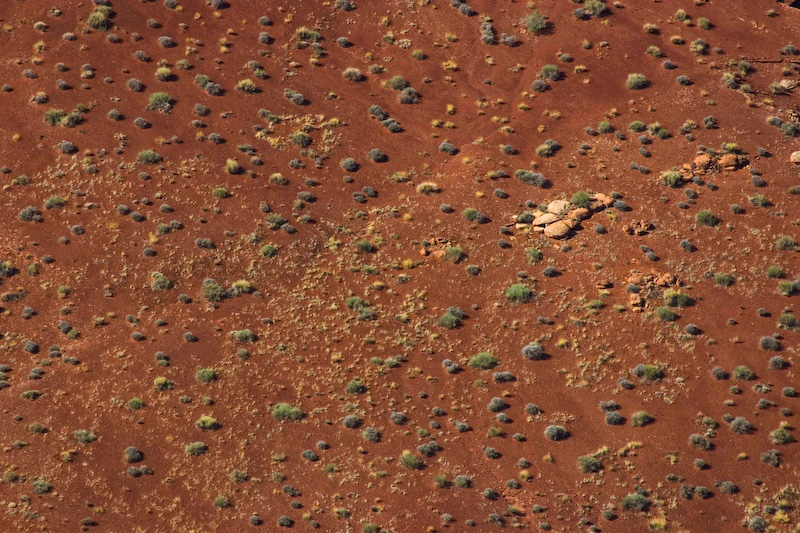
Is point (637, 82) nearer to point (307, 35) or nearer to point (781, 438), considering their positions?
point (307, 35)

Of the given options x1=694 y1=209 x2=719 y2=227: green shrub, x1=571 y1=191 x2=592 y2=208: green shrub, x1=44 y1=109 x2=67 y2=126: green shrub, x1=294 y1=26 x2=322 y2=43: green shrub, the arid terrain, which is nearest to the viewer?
the arid terrain

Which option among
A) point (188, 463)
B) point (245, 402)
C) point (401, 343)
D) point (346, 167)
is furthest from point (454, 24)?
point (188, 463)

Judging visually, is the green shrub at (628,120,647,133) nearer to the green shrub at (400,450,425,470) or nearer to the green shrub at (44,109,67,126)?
the green shrub at (400,450,425,470)

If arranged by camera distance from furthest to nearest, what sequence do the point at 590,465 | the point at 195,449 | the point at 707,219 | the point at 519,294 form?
1. the point at 707,219
2. the point at 519,294
3. the point at 195,449
4. the point at 590,465

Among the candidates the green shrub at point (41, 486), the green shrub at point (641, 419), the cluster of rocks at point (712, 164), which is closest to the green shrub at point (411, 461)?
the green shrub at point (641, 419)

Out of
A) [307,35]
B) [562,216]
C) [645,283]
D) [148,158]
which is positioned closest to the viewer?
[645,283]

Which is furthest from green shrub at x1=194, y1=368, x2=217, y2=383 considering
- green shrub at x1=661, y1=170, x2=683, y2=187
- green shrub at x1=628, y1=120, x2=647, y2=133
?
green shrub at x1=628, y1=120, x2=647, y2=133

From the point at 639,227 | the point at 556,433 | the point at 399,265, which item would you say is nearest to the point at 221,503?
the point at 399,265

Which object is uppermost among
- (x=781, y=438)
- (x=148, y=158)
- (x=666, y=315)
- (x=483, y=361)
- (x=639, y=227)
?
(x=148, y=158)
